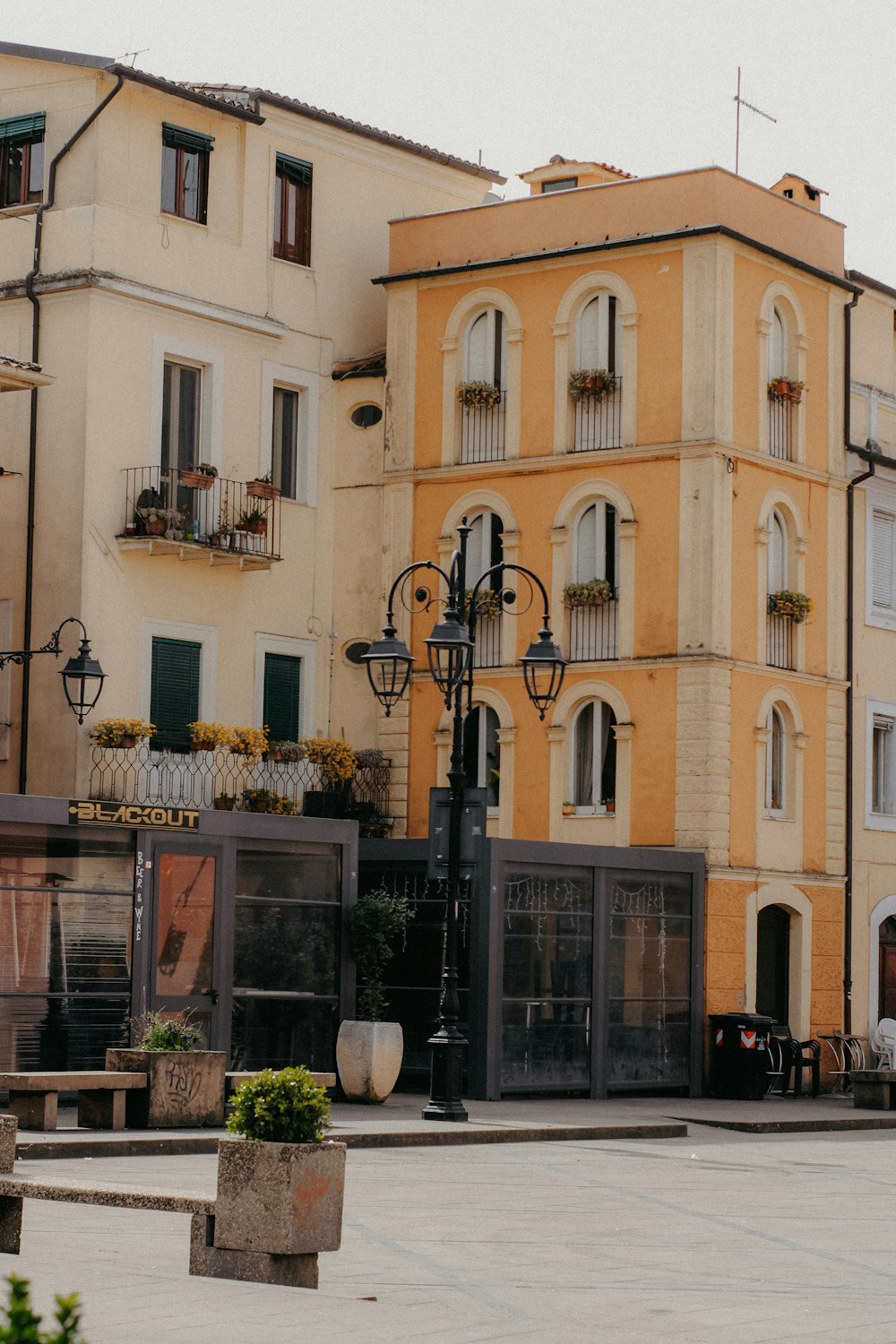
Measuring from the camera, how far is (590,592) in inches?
1239

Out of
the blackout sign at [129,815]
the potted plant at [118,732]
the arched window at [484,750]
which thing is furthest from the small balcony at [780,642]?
the blackout sign at [129,815]

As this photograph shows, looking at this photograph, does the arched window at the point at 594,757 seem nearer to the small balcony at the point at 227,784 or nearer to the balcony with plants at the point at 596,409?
the small balcony at the point at 227,784

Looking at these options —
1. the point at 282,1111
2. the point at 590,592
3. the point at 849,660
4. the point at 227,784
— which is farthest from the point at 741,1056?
the point at 282,1111

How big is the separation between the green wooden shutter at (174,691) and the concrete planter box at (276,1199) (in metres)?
19.4

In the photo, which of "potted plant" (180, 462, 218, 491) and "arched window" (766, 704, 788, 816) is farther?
"arched window" (766, 704, 788, 816)

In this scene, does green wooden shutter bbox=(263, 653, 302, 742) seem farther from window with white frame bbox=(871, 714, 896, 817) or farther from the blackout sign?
window with white frame bbox=(871, 714, 896, 817)

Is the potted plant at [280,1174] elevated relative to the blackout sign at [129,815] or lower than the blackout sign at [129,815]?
lower

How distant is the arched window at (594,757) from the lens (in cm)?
3142

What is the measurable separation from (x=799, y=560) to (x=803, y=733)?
243 centimetres

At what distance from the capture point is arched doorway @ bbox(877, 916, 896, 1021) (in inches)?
1329

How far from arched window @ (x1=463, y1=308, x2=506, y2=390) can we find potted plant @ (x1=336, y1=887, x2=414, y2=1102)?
8440mm

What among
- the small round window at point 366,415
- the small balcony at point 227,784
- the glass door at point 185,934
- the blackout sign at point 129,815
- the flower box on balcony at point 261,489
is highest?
the small round window at point 366,415

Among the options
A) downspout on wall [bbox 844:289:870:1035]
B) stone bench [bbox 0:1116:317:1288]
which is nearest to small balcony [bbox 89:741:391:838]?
downspout on wall [bbox 844:289:870:1035]

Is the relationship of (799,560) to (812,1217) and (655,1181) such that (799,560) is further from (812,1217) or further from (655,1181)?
(812,1217)
